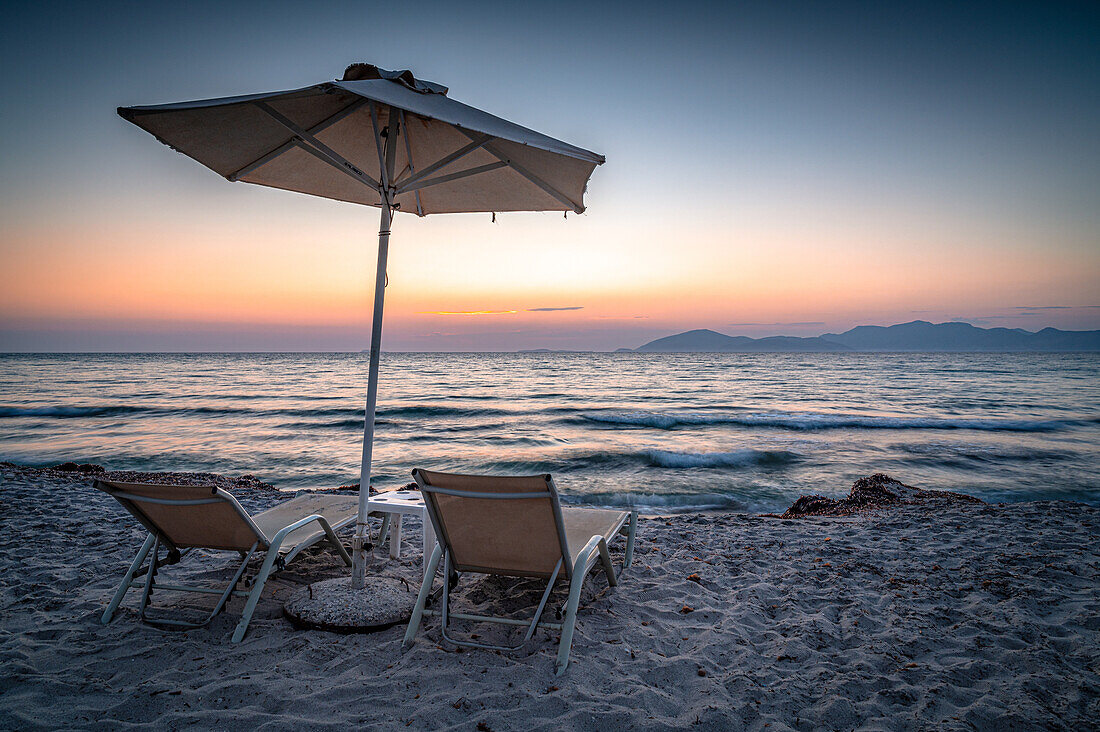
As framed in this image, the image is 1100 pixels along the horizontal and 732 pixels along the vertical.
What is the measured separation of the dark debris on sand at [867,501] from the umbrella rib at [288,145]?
6466 millimetres

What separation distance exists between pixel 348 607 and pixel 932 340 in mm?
161356

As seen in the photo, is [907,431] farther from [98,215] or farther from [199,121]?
[98,215]

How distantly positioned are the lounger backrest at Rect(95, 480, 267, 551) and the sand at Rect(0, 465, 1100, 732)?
1.70 feet

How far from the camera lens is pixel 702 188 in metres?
14.4

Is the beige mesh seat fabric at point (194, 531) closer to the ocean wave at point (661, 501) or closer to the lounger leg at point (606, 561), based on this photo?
the lounger leg at point (606, 561)

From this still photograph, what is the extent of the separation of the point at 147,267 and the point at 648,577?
1742 cm

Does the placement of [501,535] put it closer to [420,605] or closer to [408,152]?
[420,605]

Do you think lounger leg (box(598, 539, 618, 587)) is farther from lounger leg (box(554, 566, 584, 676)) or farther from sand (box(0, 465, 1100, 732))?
lounger leg (box(554, 566, 584, 676))

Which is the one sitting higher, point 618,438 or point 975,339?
point 975,339

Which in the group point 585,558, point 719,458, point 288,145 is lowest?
point 719,458

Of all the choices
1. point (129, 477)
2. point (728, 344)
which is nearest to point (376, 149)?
point (129, 477)

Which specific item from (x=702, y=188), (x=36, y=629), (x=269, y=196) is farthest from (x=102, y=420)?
(x=702, y=188)

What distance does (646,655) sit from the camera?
2891 millimetres

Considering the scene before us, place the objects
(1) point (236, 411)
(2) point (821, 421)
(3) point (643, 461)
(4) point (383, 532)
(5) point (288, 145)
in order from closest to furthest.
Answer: (5) point (288, 145) < (4) point (383, 532) < (3) point (643, 461) < (2) point (821, 421) < (1) point (236, 411)
